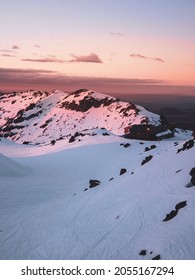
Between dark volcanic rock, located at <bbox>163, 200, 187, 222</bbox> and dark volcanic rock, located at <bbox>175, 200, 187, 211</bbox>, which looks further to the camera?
dark volcanic rock, located at <bbox>175, 200, 187, 211</bbox>

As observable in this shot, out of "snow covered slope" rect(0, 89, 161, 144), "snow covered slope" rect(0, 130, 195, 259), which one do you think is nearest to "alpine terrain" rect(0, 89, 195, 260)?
"snow covered slope" rect(0, 130, 195, 259)

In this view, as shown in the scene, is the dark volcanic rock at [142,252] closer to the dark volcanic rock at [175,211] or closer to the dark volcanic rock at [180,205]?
the dark volcanic rock at [175,211]

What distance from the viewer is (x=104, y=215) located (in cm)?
2009

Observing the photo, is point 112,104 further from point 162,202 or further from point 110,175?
point 162,202

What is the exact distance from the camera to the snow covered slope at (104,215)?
14.5 m

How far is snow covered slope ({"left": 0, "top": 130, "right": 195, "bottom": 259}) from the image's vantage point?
14523 millimetres

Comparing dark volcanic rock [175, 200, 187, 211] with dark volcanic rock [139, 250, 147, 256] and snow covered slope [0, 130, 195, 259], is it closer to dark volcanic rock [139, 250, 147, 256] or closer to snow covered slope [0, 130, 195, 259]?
snow covered slope [0, 130, 195, 259]

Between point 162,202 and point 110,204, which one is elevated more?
point 162,202

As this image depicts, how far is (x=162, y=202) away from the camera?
18.6 metres

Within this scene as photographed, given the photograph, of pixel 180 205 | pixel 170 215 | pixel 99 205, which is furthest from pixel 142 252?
pixel 99 205

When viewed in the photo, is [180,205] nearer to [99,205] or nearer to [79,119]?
[99,205]

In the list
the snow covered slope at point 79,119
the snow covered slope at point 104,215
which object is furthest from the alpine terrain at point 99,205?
the snow covered slope at point 79,119
